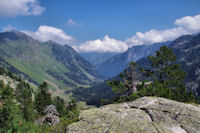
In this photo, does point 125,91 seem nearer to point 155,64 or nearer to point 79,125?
point 155,64

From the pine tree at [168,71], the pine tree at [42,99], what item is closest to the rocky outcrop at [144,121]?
the pine tree at [168,71]

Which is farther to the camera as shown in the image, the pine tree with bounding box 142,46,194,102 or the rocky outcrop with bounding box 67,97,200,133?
the pine tree with bounding box 142,46,194,102

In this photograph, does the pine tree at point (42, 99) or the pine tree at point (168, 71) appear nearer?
the pine tree at point (168, 71)

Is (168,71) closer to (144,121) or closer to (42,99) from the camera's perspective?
(144,121)

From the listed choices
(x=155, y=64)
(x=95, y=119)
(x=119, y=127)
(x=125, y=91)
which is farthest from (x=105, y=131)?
(x=155, y=64)

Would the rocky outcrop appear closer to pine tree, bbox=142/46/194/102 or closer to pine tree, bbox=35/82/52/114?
pine tree, bbox=142/46/194/102

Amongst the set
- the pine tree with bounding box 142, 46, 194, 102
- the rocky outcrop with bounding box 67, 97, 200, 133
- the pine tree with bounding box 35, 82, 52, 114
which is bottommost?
the pine tree with bounding box 35, 82, 52, 114

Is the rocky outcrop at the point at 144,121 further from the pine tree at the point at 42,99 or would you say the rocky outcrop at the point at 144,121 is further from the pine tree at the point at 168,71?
the pine tree at the point at 42,99

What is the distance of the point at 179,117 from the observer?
49.5 ft

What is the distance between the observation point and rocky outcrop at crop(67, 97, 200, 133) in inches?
530

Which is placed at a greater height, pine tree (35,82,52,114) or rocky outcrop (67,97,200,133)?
rocky outcrop (67,97,200,133)

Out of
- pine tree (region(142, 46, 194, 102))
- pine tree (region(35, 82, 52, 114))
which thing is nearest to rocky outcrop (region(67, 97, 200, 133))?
pine tree (region(142, 46, 194, 102))

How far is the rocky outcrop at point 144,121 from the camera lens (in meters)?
13.5

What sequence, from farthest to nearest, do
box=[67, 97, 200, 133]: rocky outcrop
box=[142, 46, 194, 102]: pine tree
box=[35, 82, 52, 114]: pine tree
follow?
1. box=[35, 82, 52, 114]: pine tree
2. box=[142, 46, 194, 102]: pine tree
3. box=[67, 97, 200, 133]: rocky outcrop
